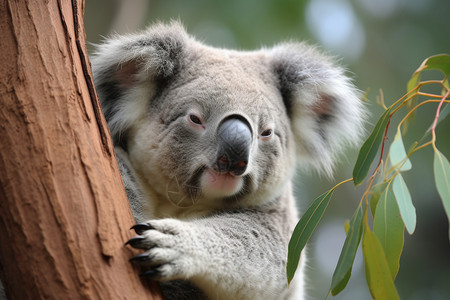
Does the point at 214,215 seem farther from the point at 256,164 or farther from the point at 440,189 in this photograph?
the point at 440,189

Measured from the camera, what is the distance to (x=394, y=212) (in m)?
1.80

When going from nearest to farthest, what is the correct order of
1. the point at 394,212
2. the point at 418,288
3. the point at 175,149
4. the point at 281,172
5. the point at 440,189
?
the point at 440,189
the point at 394,212
the point at 175,149
the point at 281,172
the point at 418,288

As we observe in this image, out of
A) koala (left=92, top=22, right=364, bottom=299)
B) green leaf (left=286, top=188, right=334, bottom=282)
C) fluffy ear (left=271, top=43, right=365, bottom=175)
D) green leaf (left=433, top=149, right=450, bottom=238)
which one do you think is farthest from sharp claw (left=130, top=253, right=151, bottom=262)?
fluffy ear (left=271, top=43, right=365, bottom=175)

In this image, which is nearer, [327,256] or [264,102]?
[264,102]

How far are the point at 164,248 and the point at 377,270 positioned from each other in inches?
27.8

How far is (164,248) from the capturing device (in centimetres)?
164

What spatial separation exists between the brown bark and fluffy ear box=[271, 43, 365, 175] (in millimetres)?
1269

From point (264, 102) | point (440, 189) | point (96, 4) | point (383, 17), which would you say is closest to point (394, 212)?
point (440, 189)

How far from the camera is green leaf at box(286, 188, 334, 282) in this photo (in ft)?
6.04

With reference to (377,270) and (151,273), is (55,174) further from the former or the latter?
(377,270)

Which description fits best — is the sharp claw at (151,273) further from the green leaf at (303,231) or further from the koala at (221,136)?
the green leaf at (303,231)

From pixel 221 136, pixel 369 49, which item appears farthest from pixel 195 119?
pixel 369 49

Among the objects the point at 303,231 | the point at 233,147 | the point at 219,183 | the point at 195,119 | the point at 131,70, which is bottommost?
the point at 303,231

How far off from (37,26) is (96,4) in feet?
14.8
